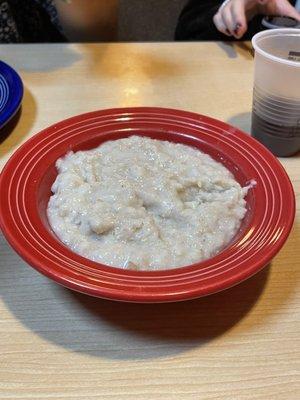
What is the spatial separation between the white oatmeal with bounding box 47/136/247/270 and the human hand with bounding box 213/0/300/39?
0.59 metres

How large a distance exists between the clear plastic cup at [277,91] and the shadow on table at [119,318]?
0.35 m

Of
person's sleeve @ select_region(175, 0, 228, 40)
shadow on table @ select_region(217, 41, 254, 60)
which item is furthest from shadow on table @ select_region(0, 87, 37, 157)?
person's sleeve @ select_region(175, 0, 228, 40)

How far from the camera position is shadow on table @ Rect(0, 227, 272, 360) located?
654 millimetres

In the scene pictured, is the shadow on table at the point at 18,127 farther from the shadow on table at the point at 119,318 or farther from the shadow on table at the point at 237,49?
the shadow on table at the point at 237,49

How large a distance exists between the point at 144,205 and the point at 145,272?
0.51 ft

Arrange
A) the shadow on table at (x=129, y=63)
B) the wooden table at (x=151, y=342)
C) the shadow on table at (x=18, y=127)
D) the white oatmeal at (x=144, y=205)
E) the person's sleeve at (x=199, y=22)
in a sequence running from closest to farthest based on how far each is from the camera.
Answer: the wooden table at (x=151, y=342)
the white oatmeal at (x=144, y=205)
the shadow on table at (x=18, y=127)
the shadow on table at (x=129, y=63)
the person's sleeve at (x=199, y=22)

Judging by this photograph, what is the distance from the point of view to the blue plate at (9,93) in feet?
3.43

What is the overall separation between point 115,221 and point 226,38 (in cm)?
105

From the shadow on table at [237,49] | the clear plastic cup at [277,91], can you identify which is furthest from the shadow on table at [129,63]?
the clear plastic cup at [277,91]

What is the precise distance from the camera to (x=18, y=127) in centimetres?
109

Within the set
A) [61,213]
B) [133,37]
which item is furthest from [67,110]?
[133,37]

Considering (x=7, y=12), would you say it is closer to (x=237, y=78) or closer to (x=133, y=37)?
(x=237, y=78)

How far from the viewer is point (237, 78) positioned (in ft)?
4.19

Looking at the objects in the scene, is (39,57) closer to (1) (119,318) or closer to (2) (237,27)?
(2) (237,27)
